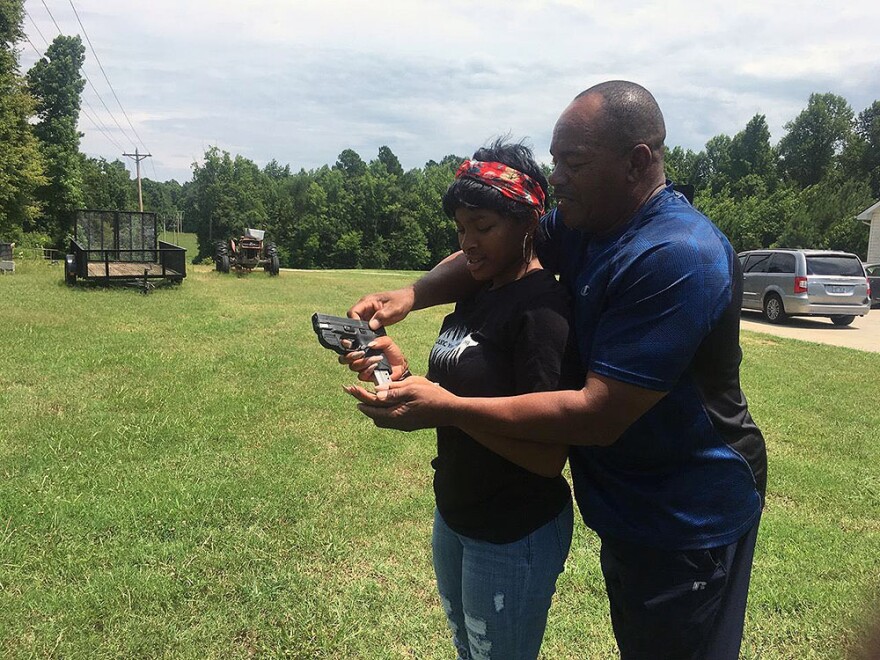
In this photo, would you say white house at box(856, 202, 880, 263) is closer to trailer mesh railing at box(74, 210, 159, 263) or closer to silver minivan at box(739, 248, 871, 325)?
silver minivan at box(739, 248, 871, 325)

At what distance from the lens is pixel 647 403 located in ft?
4.34

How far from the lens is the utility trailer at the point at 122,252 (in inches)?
601

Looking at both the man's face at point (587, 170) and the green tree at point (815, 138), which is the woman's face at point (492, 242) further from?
the green tree at point (815, 138)

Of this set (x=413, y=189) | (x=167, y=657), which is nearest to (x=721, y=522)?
(x=167, y=657)

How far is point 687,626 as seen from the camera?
150 cm

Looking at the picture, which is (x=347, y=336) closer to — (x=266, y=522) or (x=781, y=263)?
(x=266, y=522)

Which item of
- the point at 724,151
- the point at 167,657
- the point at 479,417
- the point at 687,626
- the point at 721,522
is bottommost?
the point at 167,657

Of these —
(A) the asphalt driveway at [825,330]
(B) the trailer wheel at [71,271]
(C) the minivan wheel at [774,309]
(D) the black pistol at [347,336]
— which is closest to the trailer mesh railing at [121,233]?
(B) the trailer wheel at [71,271]

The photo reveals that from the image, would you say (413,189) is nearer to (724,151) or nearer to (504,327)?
(724,151)

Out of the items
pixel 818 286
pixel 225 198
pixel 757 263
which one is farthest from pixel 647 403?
pixel 225 198

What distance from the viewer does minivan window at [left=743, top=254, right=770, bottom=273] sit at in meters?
15.1

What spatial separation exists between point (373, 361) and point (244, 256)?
874 inches

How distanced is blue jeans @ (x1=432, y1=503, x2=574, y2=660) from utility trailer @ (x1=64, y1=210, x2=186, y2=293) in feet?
48.1

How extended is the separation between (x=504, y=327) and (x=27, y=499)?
360 centimetres
